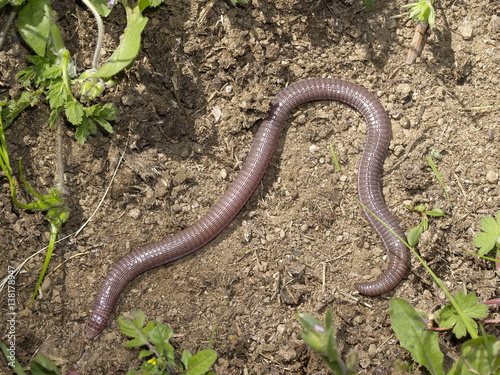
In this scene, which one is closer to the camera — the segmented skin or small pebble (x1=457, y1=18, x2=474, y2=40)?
the segmented skin

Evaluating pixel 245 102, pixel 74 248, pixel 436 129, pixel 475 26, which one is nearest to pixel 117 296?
pixel 74 248

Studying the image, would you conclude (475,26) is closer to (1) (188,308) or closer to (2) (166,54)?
(2) (166,54)

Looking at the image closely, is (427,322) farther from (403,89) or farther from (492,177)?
(403,89)

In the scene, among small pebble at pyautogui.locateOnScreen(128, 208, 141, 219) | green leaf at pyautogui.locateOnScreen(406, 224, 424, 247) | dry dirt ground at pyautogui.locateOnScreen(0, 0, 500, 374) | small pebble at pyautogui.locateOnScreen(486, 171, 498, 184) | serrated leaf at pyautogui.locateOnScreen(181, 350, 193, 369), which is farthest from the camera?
small pebble at pyautogui.locateOnScreen(486, 171, 498, 184)

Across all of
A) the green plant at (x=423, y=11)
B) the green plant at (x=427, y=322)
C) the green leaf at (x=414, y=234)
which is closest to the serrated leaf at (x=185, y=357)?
the green plant at (x=427, y=322)

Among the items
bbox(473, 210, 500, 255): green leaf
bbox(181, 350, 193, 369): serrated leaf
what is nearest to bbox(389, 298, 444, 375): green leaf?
bbox(473, 210, 500, 255): green leaf

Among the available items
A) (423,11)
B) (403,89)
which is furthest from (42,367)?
(423,11)

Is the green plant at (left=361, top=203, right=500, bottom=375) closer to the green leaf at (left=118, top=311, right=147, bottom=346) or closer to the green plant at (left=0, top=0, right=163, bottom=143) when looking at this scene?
the green leaf at (left=118, top=311, right=147, bottom=346)
